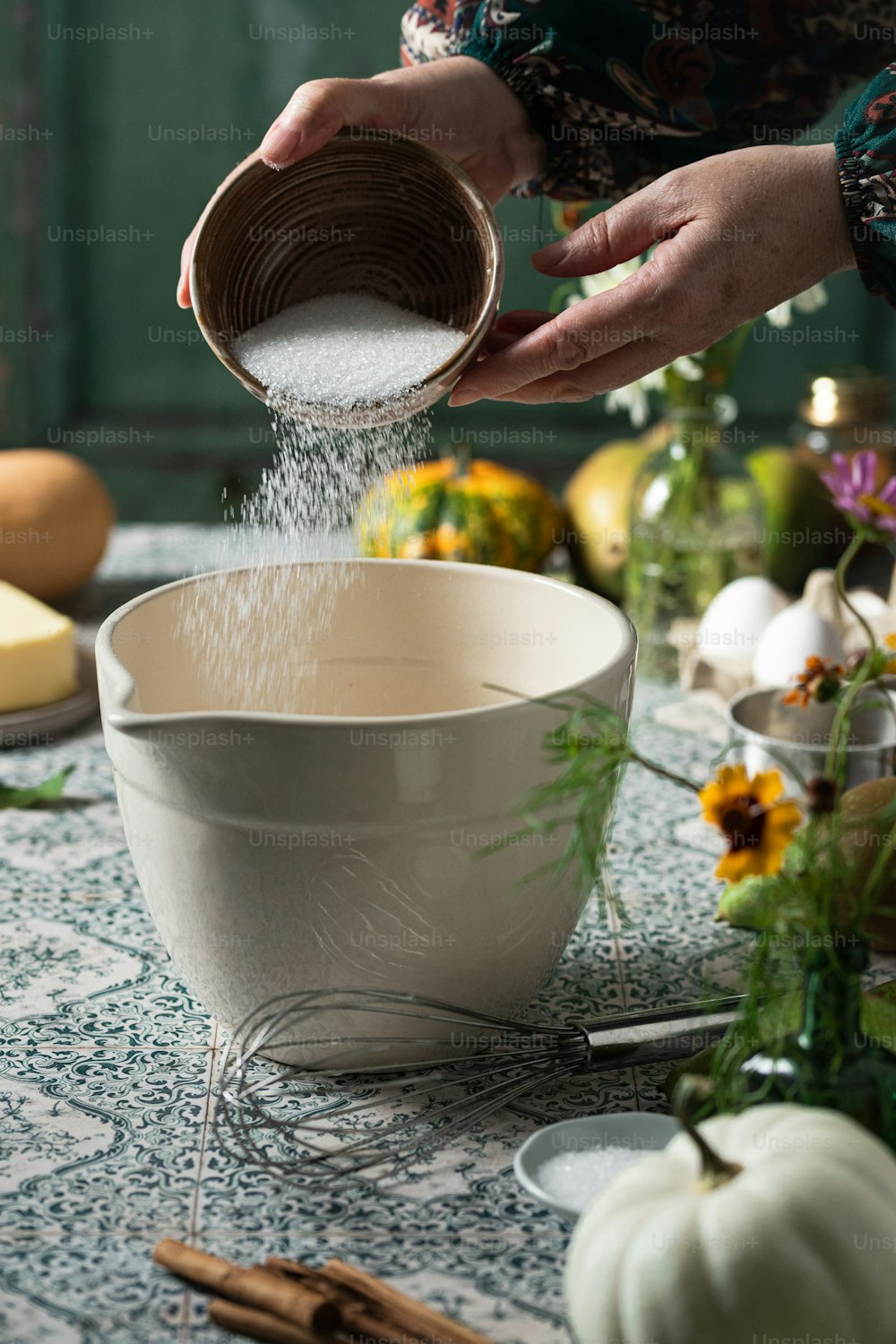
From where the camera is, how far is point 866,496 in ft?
2.26

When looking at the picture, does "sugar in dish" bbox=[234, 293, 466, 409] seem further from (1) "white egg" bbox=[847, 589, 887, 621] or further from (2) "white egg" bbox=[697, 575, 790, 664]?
(1) "white egg" bbox=[847, 589, 887, 621]

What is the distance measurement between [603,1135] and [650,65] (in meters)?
0.67

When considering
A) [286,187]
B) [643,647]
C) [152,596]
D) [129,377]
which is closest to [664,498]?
[643,647]

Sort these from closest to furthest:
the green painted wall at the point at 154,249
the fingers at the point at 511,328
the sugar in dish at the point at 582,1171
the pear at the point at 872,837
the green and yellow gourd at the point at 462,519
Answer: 1. the sugar in dish at the point at 582,1171
2. the pear at the point at 872,837
3. the fingers at the point at 511,328
4. the green and yellow gourd at the point at 462,519
5. the green painted wall at the point at 154,249

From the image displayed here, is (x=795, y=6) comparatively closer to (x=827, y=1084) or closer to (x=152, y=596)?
(x=152, y=596)

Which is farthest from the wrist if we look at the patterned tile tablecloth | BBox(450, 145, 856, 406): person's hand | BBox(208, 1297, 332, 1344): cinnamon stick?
BBox(208, 1297, 332, 1344): cinnamon stick

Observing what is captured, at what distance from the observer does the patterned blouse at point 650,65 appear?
89 centimetres

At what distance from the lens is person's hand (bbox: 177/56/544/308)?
2.36 ft

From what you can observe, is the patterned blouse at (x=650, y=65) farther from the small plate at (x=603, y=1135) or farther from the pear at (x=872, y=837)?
the small plate at (x=603, y=1135)

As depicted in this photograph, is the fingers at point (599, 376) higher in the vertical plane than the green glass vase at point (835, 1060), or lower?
higher

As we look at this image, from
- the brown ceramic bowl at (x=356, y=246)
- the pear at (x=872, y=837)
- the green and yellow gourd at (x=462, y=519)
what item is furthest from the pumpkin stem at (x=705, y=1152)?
the green and yellow gourd at (x=462, y=519)

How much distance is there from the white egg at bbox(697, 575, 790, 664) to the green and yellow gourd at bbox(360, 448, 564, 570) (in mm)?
244

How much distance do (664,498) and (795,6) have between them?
38 cm

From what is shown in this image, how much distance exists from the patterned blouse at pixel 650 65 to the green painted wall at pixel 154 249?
1.04 meters
